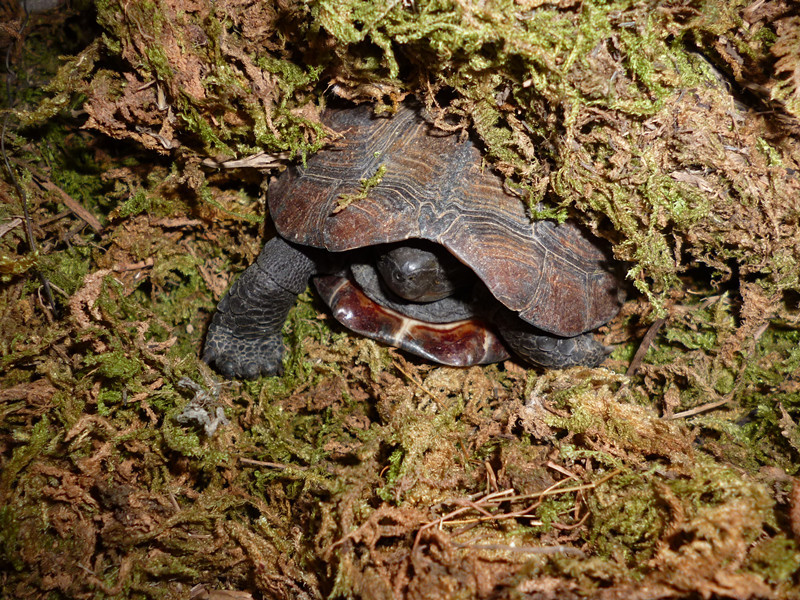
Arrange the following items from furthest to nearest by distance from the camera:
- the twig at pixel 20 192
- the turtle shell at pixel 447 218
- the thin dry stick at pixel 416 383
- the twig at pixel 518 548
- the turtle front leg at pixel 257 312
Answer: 1. the turtle front leg at pixel 257 312
2. the thin dry stick at pixel 416 383
3. the twig at pixel 20 192
4. the turtle shell at pixel 447 218
5. the twig at pixel 518 548

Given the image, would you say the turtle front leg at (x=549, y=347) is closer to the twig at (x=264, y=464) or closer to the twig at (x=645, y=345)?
the twig at (x=645, y=345)

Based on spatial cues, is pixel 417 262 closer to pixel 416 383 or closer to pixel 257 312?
pixel 416 383

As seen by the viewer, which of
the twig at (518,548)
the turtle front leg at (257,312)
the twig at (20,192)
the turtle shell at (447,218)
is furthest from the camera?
the turtle front leg at (257,312)

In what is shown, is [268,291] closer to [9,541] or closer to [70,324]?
[70,324]

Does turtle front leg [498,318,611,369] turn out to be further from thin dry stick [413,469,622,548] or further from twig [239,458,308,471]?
twig [239,458,308,471]

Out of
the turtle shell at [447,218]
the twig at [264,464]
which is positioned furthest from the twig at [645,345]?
the twig at [264,464]

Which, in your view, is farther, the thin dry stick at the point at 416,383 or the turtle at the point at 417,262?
the thin dry stick at the point at 416,383

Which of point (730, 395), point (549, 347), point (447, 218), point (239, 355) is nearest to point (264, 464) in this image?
point (239, 355)

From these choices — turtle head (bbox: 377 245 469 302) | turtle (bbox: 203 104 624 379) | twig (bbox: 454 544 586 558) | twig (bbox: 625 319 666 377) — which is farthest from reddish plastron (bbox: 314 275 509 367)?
twig (bbox: 454 544 586 558)
